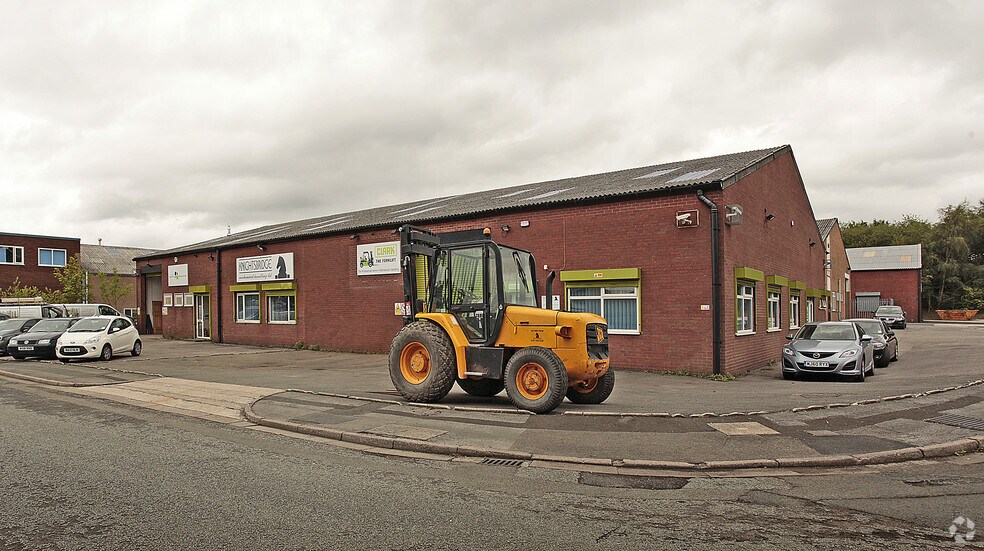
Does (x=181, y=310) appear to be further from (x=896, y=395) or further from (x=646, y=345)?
(x=896, y=395)

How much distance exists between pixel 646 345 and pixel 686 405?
19.2 feet

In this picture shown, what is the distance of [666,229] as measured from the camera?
16.2 meters

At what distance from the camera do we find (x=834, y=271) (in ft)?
113

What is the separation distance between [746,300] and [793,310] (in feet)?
23.1

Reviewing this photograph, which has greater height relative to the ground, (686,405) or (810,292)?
(810,292)

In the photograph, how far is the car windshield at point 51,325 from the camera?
2219 centimetres

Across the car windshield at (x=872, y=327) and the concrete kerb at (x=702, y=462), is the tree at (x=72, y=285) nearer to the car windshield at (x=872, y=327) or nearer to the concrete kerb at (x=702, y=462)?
the concrete kerb at (x=702, y=462)

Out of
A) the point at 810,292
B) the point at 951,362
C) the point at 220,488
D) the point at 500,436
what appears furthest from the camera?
the point at 810,292

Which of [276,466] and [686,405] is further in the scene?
[686,405]

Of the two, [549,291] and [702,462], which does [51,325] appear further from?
[702,462]

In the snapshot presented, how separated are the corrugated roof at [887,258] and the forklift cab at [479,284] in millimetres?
54113

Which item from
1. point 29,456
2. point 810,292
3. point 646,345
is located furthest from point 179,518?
point 810,292

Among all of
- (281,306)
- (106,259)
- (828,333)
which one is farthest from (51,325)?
(106,259)

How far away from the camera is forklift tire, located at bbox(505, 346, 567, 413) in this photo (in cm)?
944
